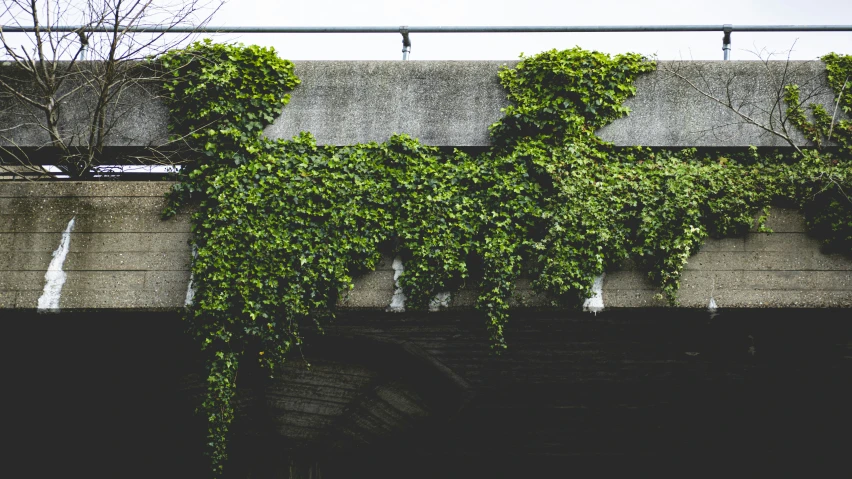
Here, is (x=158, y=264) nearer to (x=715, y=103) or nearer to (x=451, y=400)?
(x=451, y=400)

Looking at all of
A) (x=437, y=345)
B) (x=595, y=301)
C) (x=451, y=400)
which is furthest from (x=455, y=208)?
(x=451, y=400)

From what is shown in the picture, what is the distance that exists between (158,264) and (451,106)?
264 centimetres

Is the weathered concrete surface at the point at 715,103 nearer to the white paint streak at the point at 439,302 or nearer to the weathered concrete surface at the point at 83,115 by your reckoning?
the white paint streak at the point at 439,302

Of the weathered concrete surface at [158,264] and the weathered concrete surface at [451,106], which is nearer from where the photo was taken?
the weathered concrete surface at [158,264]

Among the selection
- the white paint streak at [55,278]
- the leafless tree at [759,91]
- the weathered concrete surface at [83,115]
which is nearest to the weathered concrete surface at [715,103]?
the leafless tree at [759,91]

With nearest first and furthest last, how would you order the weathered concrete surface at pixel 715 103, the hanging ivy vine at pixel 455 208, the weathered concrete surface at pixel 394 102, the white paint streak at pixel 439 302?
the hanging ivy vine at pixel 455 208, the white paint streak at pixel 439 302, the weathered concrete surface at pixel 715 103, the weathered concrete surface at pixel 394 102

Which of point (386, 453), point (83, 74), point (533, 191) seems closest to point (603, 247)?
point (533, 191)

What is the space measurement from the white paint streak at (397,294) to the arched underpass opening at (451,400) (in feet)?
1.06

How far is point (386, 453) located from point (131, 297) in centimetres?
276

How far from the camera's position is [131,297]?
16.8 feet

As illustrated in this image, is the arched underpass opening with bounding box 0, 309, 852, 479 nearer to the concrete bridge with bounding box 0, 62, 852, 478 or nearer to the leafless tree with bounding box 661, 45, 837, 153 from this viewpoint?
the concrete bridge with bounding box 0, 62, 852, 478

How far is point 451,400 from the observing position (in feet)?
20.1

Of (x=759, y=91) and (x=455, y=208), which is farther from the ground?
(x=759, y=91)

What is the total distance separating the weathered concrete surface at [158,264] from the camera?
16.3 ft
